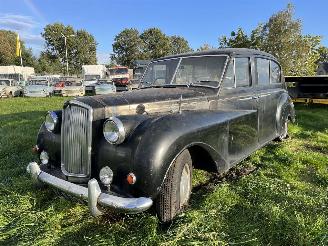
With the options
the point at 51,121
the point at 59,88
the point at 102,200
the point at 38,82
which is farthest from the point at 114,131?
the point at 38,82

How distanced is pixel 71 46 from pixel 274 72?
54687 mm

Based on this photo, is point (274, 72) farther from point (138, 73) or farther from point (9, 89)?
point (9, 89)

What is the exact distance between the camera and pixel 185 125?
11.8ft

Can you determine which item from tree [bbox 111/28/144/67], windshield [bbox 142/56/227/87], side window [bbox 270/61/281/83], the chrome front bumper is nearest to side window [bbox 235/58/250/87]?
windshield [bbox 142/56/227/87]

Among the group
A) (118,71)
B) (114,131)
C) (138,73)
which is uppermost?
(118,71)

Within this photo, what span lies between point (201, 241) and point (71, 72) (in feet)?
189

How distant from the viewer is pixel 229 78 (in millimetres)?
4891

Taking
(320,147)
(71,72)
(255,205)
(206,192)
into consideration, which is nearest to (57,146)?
(206,192)

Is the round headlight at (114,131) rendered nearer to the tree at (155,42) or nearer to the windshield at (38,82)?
the windshield at (38,82)

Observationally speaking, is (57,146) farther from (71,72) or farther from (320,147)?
(71,72)

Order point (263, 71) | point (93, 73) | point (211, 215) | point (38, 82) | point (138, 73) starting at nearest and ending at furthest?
1. point (211, 215)
2. point (263, 71)
3. point (138, 73)
4. point (38, 82)
5. point (93, 73)

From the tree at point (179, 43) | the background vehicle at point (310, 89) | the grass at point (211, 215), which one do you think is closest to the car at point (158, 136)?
the grass at point (211, 215)

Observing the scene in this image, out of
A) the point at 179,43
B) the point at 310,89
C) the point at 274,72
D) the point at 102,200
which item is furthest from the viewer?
the point at 179,43

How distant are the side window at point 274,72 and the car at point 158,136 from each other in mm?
1194
